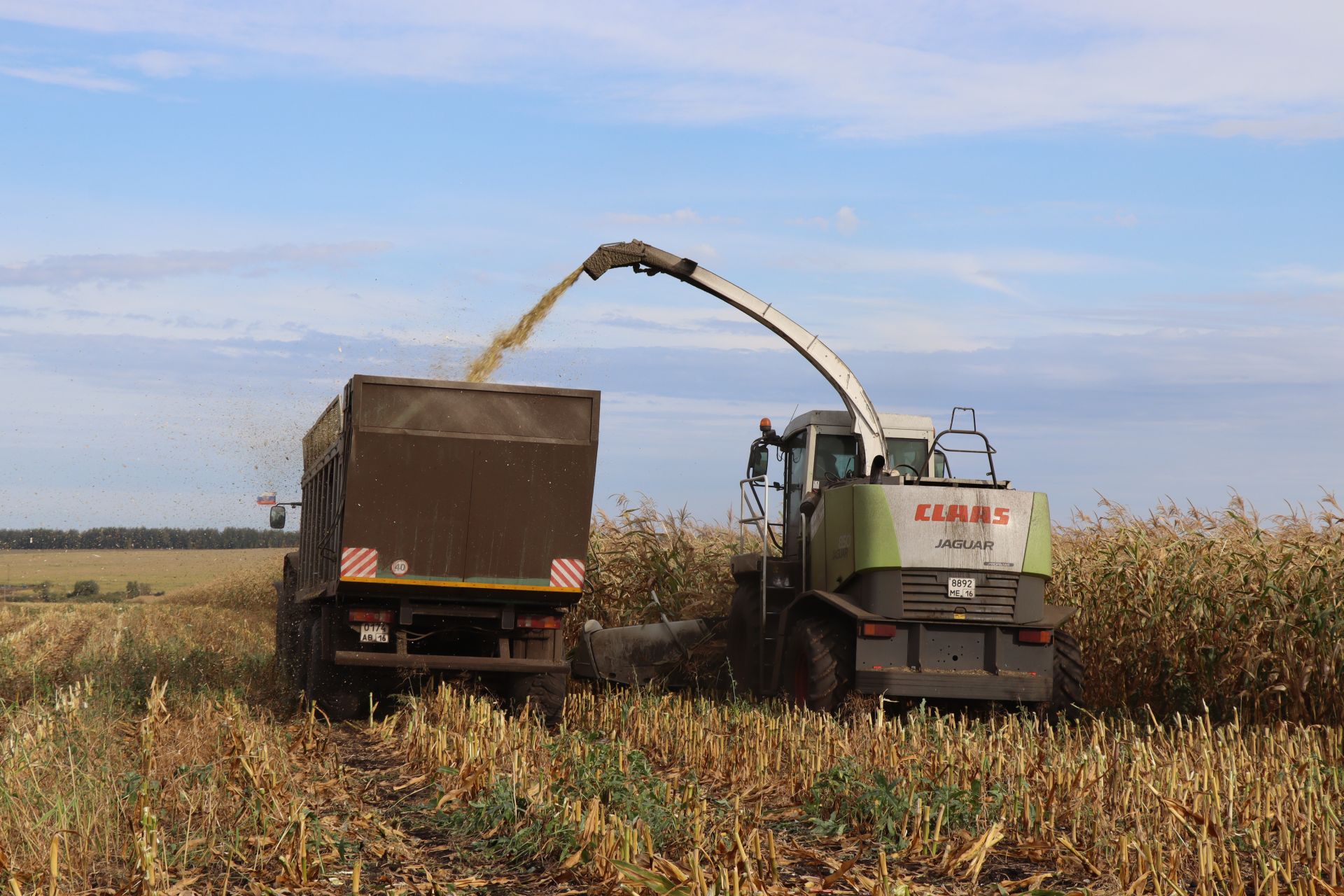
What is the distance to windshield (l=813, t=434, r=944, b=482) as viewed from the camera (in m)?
12.2

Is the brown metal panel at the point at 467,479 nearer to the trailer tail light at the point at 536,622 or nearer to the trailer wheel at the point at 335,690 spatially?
the trailer tail light at the point at 536,622

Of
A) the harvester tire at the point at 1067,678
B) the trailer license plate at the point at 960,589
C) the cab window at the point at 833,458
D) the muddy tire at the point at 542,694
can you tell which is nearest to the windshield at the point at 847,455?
the cab window at the point at 833,458

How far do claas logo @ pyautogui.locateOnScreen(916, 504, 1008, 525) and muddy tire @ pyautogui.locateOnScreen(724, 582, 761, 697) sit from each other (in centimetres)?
217

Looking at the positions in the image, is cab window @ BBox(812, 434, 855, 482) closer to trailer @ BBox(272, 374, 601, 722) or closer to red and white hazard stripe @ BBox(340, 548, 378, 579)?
trailer @ BBox(272, 374, 601, 722)

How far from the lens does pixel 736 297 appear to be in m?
12.6

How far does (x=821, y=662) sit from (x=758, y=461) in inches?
107

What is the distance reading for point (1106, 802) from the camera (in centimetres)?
632

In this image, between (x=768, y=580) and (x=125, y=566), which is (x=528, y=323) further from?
(x=125, y=566)

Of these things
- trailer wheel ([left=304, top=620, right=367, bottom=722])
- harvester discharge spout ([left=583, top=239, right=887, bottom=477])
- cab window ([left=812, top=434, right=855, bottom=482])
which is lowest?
trailer wheel ([left=304, top=620, right=367, bottom=722])

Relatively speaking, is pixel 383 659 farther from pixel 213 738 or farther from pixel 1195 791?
pixel 1195 791

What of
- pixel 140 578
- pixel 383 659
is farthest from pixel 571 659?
pixel 140 578

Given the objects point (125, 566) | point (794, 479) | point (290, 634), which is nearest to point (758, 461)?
point (794, 479)

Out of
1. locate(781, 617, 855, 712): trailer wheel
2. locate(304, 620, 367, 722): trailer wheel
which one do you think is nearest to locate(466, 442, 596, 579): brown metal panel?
locate(304, 620, 367, 722): trailer wheel

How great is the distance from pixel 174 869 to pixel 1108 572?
8.89 metres
